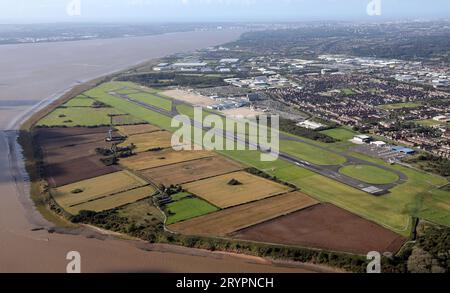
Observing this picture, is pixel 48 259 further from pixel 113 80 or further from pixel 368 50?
pixel 368 50

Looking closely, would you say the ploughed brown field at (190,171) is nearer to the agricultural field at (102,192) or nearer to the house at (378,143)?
the agricultural field at (102,192)

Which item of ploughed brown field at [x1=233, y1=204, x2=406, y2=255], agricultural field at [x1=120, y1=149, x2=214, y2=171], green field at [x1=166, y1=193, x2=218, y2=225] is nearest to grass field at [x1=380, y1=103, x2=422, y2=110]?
agricultural field at [x1=120, y1=149, x2=214, y2=171]

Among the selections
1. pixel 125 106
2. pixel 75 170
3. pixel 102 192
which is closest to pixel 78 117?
pixel 125 106

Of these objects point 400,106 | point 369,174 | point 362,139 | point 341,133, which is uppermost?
point 400,106

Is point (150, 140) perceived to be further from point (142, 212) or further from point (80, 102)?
point (80, 102)

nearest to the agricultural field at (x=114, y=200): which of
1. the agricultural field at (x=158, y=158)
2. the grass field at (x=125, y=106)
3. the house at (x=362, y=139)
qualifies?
the agricultural field at (x=158, y=158)
